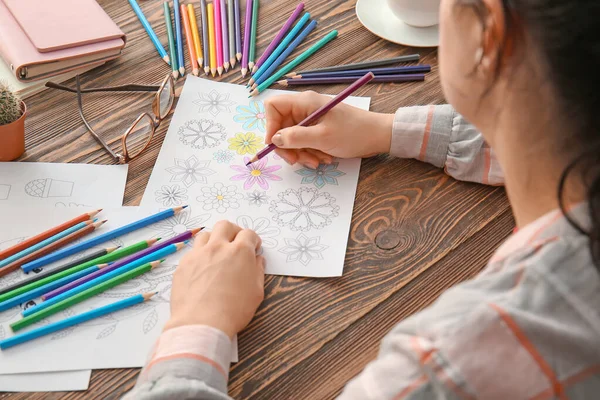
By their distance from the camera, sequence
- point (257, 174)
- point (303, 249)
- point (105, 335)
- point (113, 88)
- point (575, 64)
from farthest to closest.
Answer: point (113, 88), point (257, 174), point (303, 249), point (105, 335), point (575, 64)

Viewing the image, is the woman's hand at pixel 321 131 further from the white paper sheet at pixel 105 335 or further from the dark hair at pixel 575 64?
the dark hair at pixel 575 64

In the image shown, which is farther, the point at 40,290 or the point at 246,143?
the point at 246,143

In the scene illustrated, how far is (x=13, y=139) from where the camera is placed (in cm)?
96

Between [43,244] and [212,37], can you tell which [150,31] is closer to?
[212,37]

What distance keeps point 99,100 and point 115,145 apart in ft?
0.38

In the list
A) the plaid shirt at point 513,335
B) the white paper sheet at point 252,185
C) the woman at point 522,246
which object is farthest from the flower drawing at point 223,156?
the plaid shirt at point 513,335

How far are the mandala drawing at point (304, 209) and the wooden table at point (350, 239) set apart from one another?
4cm

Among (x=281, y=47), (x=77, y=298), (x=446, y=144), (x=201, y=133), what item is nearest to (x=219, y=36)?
(x=281, y=47)

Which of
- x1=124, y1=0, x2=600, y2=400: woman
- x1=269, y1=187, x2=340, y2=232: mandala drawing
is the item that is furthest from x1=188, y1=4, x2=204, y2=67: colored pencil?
x1=124, y1=0, x2=600, y2=400: woman

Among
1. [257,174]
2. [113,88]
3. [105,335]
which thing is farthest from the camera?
[113,88]

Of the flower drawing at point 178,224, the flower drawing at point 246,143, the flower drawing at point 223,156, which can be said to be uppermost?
the flower drawing at point 178,224

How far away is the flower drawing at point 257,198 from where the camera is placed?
935 millimetres

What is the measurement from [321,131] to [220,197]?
0.58ft

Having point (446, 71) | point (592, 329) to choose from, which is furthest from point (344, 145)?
point (592, 329)
